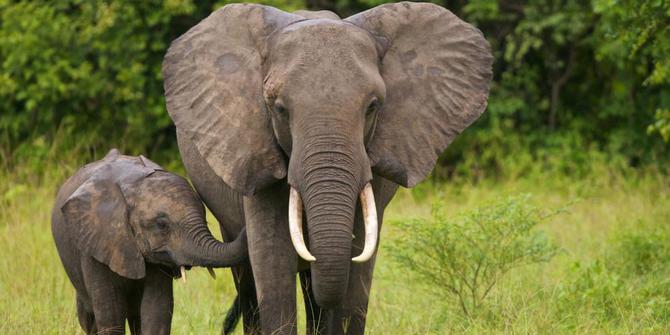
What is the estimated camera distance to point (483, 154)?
1368cm

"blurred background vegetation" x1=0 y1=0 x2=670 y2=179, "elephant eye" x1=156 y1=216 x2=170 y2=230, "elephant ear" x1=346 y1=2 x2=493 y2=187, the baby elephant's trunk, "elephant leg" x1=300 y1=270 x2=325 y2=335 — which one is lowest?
"blurred background vegetation" x1=0 y1=0 x2=670 y2=179

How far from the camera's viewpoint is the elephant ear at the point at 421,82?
5.72m

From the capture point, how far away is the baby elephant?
6.04m

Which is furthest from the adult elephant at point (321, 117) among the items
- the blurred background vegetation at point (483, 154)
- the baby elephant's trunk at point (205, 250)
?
the blurred background vegetation at point (483, 154)

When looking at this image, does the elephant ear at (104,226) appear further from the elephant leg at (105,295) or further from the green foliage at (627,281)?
the green foliage at (627,281)

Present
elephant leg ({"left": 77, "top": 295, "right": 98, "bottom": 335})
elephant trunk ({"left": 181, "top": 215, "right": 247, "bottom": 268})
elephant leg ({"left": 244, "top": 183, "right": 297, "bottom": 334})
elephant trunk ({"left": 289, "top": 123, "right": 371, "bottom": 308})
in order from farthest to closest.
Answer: elephant leg ({"left": 77, "top": 295, "right": 98, "bottom": 335}), elephant trunk ({"left": 181, "top": 215, "right": 247, "bottom": 268}), elephant leg ({"left": 244, "top": 183, "right": 297, "bottom": 334}), elephant trunk ({"left": 289, "top": 123, "right": 371, "bottom": 308})

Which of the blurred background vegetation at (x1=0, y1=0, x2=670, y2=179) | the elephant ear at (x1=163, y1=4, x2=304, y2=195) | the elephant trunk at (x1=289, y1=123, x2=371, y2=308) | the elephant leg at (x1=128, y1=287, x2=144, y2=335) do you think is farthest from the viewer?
the blurred background vegetation at (x1=0, y1=0, x2=670, y2=179)

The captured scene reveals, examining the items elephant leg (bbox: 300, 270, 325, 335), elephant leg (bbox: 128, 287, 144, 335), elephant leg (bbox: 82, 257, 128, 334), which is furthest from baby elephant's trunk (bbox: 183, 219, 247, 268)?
elephant leg (bbox: 300, 270, 325, 335)

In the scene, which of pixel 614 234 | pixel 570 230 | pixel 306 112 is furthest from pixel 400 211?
pixel 306 112

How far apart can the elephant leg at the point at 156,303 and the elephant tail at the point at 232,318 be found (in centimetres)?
99

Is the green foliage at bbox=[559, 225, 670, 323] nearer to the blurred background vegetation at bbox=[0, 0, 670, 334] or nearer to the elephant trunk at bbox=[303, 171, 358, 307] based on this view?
the blurred background vegetation at bbox=[0, 0, 670, 334]

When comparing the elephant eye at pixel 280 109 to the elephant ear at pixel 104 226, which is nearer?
the elephant eye at pixel 280 109

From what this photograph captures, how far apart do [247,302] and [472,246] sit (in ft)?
4.61

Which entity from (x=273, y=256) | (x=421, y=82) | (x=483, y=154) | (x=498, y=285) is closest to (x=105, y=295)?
(x=273, y=256)
